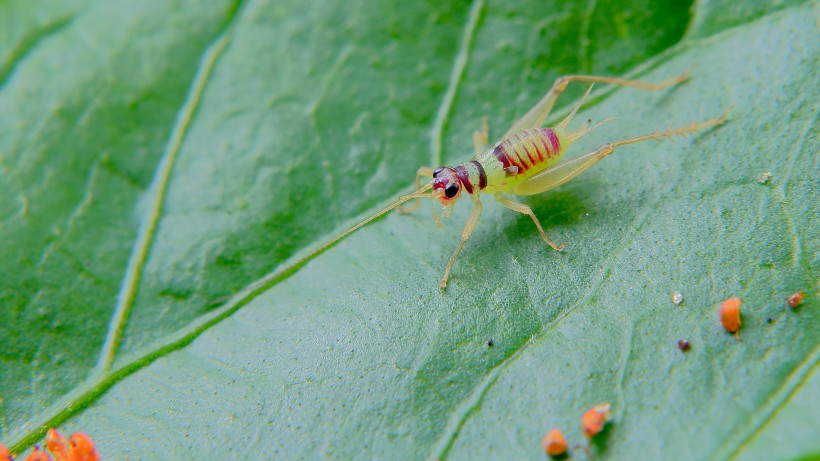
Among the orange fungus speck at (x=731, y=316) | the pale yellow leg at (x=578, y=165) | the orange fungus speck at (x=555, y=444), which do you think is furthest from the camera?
the pale yellow leg at (x=578, y=165)

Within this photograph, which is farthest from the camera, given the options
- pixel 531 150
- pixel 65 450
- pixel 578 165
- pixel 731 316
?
pixel 531 150

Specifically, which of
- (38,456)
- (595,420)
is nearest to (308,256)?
(38,456)

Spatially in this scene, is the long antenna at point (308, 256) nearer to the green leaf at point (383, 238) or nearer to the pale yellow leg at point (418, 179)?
the green leaf at point (383, 238)

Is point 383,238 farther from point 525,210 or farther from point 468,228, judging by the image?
point 525,210

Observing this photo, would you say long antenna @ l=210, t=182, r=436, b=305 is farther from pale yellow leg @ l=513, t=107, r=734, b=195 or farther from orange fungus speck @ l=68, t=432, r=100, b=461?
orange fungus speck @ l=68, t=432, r=100, b=461

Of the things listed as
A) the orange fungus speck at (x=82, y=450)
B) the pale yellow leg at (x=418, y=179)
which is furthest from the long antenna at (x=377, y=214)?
the orange fungus speck at (x=82, y=450)

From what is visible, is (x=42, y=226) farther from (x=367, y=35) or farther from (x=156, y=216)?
(x=367, y=35)
